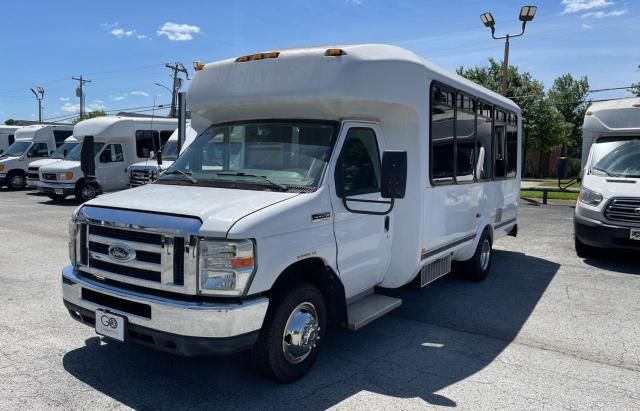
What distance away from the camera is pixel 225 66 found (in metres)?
5.16

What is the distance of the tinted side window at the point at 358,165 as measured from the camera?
4488 millimetres

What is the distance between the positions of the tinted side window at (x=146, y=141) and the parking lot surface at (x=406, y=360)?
36.8ft

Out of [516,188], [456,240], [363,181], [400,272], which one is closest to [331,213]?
[363,181]

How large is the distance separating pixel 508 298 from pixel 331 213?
367cm

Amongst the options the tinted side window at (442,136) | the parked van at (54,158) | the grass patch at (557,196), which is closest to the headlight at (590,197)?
the tinted side window at (442,136)

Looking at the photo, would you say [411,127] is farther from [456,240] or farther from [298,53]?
[456,240]

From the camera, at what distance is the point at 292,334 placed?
13.3 feet

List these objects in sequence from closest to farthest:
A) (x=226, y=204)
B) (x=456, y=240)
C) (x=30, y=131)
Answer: (x=226, y=204), (x=456, y=240), (x=30, y=131)

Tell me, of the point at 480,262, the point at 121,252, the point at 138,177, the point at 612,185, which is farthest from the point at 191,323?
the point at 138,177

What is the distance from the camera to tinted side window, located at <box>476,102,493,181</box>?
23.6 ft

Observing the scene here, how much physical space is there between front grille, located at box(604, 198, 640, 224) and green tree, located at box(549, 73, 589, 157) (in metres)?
41.9

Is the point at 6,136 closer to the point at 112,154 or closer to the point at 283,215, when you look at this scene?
the point at 112,154

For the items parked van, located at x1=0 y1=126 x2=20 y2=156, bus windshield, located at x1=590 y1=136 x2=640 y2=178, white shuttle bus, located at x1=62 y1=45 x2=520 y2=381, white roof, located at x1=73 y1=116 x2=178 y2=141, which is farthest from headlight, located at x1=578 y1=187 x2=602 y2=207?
parked van, located at x1=0 y1=126 x2=20 y2=156

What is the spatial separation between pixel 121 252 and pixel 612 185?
798 cm
